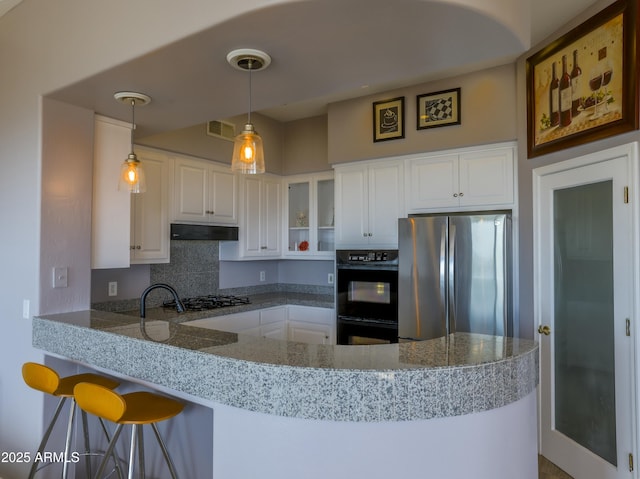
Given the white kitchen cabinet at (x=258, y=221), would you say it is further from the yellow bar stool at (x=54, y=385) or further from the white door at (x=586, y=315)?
the white door at (x=586, y=315)

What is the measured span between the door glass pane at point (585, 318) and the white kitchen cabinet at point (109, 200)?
2.86 meters

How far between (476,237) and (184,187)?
2.41m

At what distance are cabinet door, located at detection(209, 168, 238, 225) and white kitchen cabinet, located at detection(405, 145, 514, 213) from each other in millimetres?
1664

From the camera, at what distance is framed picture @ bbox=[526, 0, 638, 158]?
219 cm

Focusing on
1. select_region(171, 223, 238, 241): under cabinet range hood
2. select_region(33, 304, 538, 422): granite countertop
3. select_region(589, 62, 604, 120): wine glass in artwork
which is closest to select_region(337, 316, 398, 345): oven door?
select_region(171, 223, 238, 241): under cabinet range hood

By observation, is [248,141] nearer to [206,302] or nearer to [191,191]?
[191,191]

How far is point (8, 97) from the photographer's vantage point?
255cm

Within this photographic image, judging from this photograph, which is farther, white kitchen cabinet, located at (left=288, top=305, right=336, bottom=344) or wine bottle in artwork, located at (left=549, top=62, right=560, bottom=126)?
white kitchen cabinet, located at (left=288, top=305, right=336, bottom=344)

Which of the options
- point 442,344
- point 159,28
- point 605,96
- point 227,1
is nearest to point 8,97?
point 159,28

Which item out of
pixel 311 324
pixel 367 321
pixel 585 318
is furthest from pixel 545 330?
pixel 311 324

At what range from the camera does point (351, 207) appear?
3.91 meters

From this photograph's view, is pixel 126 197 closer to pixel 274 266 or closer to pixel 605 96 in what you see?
pixel 274 266

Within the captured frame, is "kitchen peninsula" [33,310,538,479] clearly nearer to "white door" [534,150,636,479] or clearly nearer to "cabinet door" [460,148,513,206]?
"white door" [534,150,636,479]

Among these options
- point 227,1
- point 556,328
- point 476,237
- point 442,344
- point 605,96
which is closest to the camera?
point 227,1
